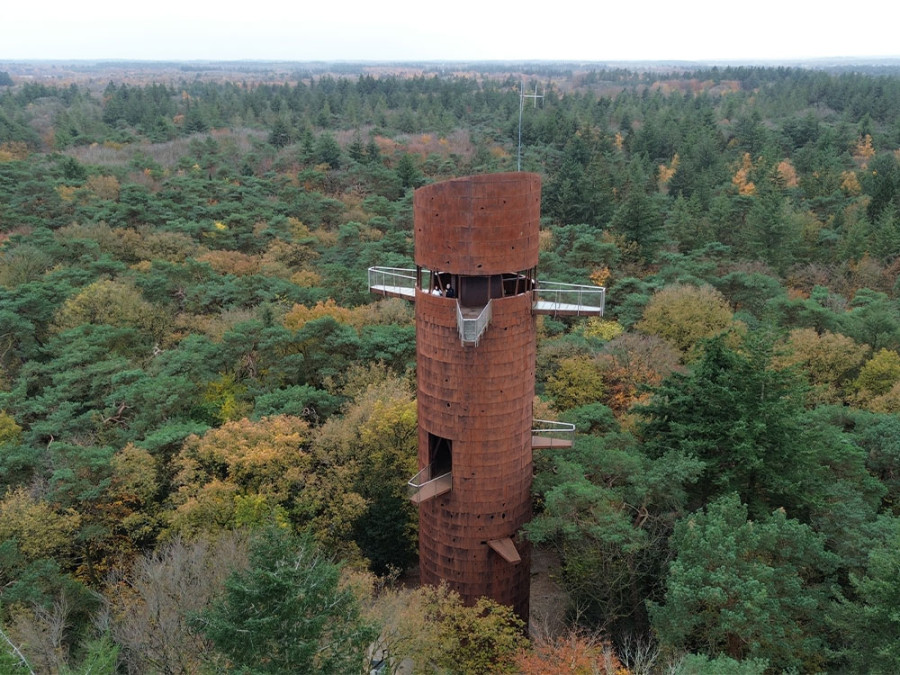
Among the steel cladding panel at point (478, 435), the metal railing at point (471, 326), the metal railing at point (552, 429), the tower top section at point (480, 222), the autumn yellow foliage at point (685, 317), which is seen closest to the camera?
the tower top section at point (480, 222)

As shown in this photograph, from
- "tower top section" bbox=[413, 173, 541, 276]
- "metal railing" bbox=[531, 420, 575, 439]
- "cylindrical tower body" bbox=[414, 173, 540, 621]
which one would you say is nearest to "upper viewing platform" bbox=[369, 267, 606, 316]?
"cylindrical tower body" bbox=[414, 173, 540, 621]

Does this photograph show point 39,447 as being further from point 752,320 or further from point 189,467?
point 752,320

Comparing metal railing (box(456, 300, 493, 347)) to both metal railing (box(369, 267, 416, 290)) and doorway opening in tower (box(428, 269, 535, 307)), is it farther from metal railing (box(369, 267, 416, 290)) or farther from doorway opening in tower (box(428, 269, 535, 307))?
metal railing (box(369, 267, 416, 290))

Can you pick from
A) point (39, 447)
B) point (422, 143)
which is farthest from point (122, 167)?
point (39, 447)

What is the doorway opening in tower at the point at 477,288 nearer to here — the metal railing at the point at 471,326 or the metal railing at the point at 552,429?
the metal railing at the point at 471,326

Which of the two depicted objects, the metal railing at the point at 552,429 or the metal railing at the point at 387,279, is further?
the metal railing at the point at 387,279

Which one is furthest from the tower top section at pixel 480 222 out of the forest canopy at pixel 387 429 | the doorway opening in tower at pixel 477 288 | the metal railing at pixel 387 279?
the forest canopy at pixel 387 429
